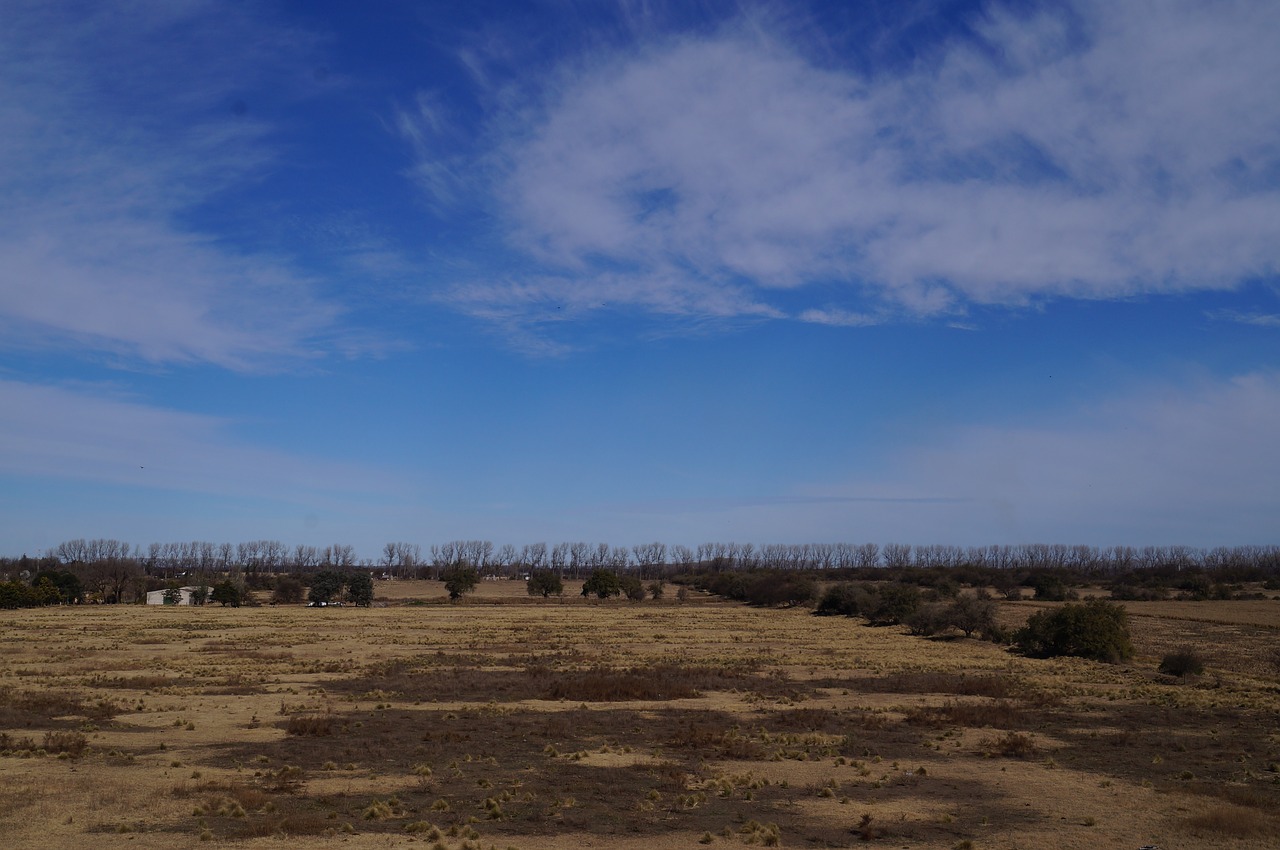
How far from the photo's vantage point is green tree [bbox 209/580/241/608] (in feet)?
350

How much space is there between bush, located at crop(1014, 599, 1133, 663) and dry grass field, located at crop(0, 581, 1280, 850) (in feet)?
6.72

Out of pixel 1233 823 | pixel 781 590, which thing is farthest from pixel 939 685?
pixel 781 590

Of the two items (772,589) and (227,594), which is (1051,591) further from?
(227,594)

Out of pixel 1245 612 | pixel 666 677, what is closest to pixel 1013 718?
pixel 666 677

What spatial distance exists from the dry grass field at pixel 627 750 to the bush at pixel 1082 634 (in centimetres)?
205

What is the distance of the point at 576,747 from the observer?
75.7ft

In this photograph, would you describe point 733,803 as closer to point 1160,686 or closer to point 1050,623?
point 1160,686

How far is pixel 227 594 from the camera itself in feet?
351

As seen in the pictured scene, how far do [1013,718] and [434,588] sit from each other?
149213 millimetres

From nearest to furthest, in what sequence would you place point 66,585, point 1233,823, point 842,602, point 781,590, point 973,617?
point 1233,823 → point 973,617 → point 842,602 → point 66,585 → point 781,590

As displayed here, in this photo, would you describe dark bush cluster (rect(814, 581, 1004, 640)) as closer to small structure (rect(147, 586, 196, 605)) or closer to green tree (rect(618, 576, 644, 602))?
green tree (rect(618, 576, 644, 602))

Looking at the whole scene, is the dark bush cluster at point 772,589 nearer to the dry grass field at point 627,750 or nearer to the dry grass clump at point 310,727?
the dry grass field at point 627,750

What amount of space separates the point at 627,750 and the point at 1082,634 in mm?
34352

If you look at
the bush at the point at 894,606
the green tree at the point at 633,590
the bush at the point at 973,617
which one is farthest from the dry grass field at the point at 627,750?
the green tree at the point at 633,590
